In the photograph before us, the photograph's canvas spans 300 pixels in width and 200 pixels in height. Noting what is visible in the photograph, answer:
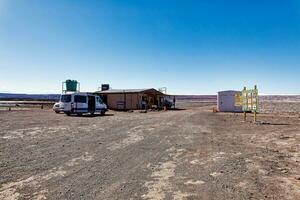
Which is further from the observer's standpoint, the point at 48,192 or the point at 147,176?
the point at 147,176

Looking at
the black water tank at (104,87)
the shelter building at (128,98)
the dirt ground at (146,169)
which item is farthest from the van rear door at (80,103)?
the black water tank at (104,87)

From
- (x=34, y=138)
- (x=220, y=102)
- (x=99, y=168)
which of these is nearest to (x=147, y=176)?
(x=99, y=168)

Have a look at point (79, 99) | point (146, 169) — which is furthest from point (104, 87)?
point (146, 169)

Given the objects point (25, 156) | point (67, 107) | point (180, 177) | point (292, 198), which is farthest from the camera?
point (67, 107)

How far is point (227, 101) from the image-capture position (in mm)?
42938

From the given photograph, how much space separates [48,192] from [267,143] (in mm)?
9941

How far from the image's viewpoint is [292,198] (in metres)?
5.89

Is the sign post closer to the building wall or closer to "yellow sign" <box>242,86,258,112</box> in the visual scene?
"yellow sign" <box>242,86,258,112</box>

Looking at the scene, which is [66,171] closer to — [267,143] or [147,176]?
[147,176]

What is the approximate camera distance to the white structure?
42.7 meters

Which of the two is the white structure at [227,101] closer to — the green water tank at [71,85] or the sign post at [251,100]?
the sign post at [251,100]

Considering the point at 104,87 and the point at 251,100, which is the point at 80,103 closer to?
the point at 251,100

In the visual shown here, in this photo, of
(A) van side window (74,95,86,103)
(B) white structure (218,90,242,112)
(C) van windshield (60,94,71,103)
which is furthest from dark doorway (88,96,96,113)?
(B) white structure (218,90,242,112)

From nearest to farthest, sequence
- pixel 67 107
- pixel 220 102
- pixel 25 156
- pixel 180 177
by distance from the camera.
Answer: pixel 180 177 → pixel 25 156 → pixel 67 107 → pixel 220 102
